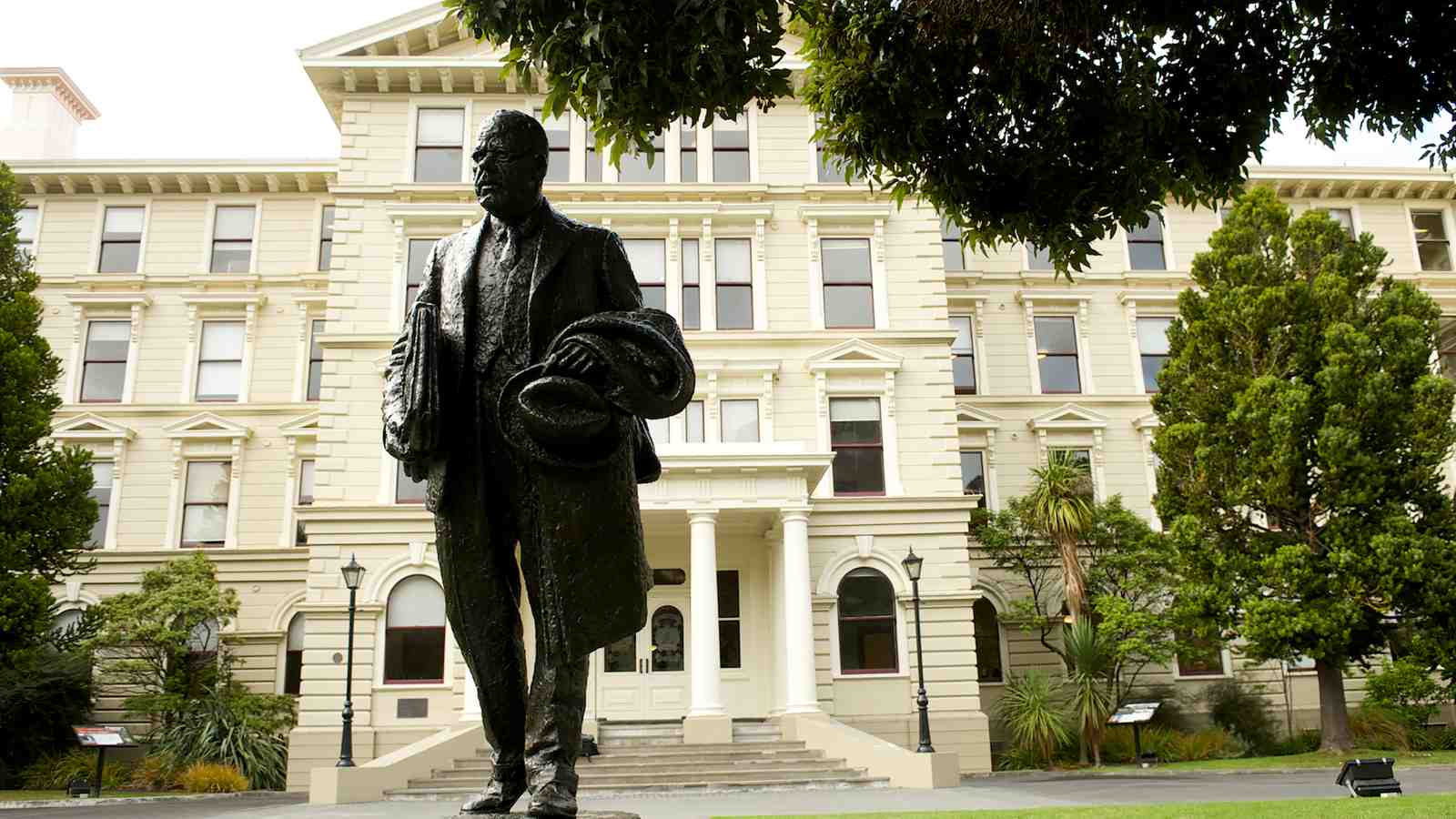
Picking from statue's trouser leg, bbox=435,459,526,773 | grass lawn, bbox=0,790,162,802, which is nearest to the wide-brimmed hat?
statue's trouser leg, bbox=435,459,526,773

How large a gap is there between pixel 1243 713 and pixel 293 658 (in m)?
24.0

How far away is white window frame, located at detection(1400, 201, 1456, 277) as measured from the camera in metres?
34.1

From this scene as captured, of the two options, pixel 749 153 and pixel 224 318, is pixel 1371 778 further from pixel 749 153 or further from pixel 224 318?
pixel 224 318

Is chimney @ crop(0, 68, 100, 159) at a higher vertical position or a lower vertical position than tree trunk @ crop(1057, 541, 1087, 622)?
higher

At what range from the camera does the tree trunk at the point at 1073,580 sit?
2634 cm

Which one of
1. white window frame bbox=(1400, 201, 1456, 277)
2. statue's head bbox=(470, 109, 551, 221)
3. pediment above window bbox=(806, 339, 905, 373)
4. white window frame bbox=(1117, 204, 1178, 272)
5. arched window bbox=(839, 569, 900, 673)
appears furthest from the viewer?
white window frame bbox=(1400, 201, 1456, 277)

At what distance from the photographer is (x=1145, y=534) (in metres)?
27.2

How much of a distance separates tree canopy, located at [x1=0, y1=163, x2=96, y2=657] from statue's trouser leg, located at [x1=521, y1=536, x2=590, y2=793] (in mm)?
20611

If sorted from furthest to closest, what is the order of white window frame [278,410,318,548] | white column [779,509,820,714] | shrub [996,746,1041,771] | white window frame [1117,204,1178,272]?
white window frame [1117,204,1178,272] < white window frame [278,410,318,548] < shrub [996,746,1041,771] < white column [779,509,820,714]

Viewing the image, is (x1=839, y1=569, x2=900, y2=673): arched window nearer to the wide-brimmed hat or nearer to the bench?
the bench

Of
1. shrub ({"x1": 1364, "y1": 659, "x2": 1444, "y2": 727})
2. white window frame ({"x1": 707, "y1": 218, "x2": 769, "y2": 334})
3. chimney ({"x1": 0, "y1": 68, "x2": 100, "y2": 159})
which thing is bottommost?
shrub ({"x1": 1364, "y1": 659, "x2": 1444, "y2": 727})

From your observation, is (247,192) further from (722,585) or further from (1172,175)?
(1172,175)

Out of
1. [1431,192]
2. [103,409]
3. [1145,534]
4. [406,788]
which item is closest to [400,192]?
[103,409]

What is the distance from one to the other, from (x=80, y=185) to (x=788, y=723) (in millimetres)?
24996
